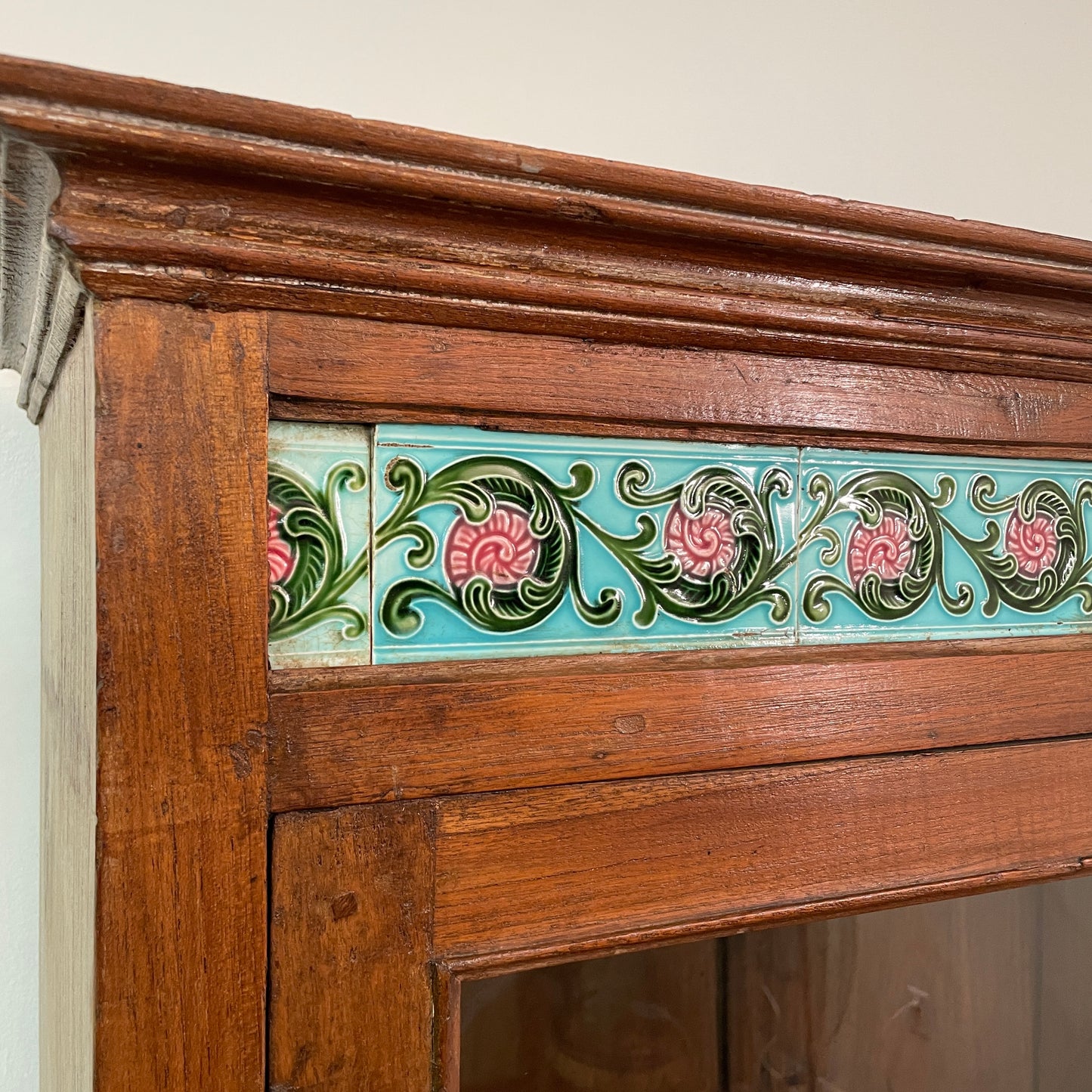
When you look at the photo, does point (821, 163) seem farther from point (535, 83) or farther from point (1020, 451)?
point (1020, 451)

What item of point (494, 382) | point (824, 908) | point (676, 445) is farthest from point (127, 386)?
point (824, 908)

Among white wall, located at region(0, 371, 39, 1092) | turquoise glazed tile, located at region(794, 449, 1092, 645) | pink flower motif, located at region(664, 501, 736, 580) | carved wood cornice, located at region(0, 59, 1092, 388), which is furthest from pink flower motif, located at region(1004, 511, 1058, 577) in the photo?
white wall, located at region(0, 371, 39, 1092)

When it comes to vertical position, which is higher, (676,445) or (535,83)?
(535,83)

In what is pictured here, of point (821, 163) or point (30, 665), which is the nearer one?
point (30, 665)

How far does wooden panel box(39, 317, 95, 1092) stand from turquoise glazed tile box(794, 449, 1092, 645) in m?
0.39

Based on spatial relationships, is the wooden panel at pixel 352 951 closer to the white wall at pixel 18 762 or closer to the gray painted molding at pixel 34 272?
the gray painted molding at pixel 34 272

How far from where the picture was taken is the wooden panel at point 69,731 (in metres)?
0.44

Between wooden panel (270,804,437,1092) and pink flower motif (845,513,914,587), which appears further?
pink flower motif (845,513,914,587)

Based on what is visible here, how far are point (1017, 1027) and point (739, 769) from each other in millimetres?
387

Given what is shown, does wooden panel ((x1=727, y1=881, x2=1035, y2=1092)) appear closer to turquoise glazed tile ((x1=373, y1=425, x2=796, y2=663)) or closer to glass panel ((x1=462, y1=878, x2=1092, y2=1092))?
glass panel ((x1=462, y1=878, x2=1092, y2=1092))

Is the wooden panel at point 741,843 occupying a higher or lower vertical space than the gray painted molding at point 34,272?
lower

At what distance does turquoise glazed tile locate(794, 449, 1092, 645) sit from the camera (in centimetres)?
57

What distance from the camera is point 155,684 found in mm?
421

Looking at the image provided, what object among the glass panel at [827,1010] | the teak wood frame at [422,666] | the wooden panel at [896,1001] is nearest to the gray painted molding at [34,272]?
the teak wood frame at [422,666]
